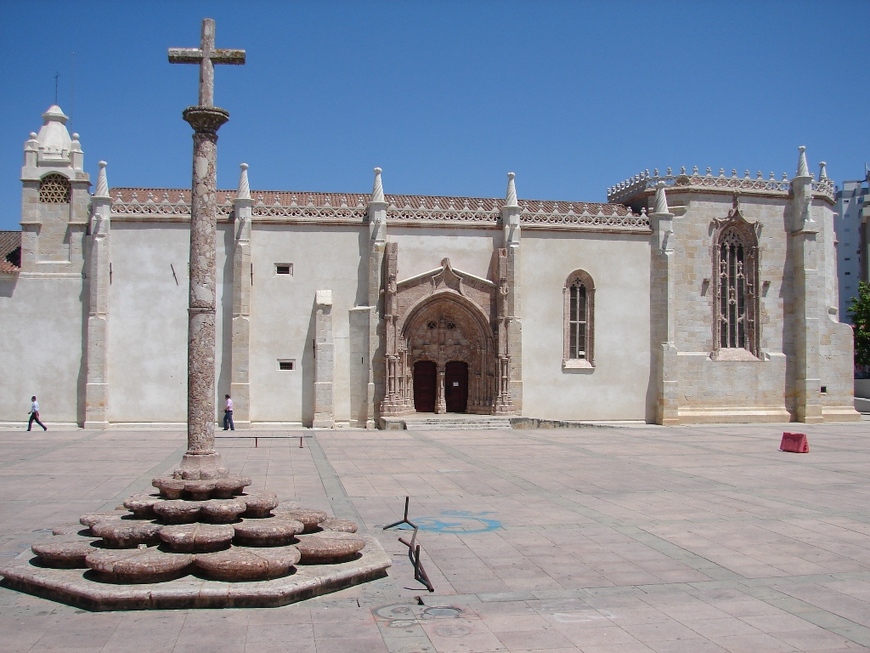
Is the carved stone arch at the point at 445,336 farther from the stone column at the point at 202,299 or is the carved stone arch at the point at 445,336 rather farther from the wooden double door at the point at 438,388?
the stone column at the point at 202,299

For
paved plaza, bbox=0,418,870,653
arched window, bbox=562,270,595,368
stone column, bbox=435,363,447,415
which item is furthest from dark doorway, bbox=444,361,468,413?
paved plaza, bbox=0,418,870,653

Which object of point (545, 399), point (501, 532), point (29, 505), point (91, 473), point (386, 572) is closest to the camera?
point (386, 572)

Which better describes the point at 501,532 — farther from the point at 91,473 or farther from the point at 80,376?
the point at 80,376

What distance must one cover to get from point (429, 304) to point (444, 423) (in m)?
4.54

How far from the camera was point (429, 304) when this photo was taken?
30.8 m

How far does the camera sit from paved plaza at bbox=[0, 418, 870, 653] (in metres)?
7.11

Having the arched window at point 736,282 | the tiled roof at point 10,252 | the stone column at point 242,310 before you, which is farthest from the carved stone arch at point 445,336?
the tiled roof at point 10,252

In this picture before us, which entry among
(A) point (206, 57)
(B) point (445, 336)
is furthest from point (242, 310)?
(A) point (206, 57)

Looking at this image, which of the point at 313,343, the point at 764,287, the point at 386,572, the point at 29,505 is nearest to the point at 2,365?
the point at 313,343

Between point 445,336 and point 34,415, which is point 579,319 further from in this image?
point 34,415

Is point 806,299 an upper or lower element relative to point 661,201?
lower

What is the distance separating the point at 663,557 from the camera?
396 inches

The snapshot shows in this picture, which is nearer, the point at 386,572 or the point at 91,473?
the point at 386,572

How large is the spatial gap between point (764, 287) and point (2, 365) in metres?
28.9
